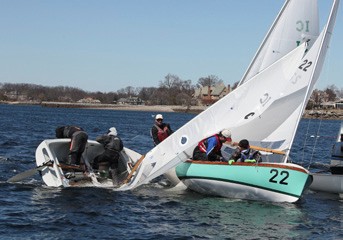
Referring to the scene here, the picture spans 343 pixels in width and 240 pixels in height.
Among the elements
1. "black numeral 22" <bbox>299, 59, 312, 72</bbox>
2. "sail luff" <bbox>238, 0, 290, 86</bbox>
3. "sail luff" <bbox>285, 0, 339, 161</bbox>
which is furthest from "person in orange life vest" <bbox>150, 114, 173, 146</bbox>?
"black numeral 22" <bbox>299, 59, 312, 72</bbox>

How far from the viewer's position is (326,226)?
13.2 meters

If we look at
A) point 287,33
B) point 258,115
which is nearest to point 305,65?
point 287,33

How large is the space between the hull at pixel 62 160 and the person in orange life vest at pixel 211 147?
281 cm

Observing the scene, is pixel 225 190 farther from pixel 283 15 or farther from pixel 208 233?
pixel 283 15

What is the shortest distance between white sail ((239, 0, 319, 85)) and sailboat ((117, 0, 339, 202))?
32mm

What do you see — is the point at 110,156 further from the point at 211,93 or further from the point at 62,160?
the point at 211,93

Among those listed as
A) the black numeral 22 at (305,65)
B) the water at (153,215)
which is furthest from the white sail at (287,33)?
the water at (153,215)

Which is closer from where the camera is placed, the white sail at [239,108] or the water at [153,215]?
the water at [153,215]

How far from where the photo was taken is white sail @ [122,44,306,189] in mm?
16453

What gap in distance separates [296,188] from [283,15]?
18.8 feet

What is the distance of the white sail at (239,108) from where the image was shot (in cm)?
1645

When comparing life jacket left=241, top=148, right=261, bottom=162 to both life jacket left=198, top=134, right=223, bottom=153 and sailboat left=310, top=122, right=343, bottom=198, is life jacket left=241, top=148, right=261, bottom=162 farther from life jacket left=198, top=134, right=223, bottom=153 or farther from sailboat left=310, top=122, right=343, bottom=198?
sailboat left=310, top=122, right=343, bottom=198

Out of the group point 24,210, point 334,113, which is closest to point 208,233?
point 24,210

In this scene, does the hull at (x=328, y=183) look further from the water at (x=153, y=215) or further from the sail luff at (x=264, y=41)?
the sail luff at (x=264, y=41)
